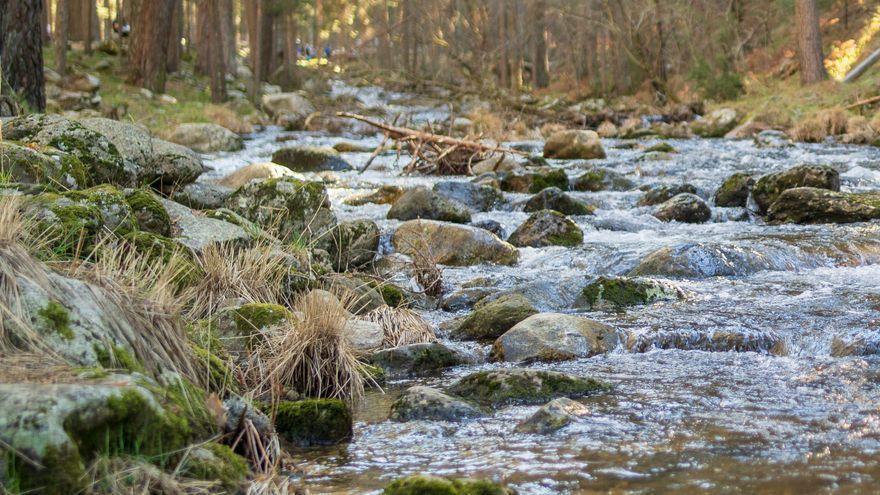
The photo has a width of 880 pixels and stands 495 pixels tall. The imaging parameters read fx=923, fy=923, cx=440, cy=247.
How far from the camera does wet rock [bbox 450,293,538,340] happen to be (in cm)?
644

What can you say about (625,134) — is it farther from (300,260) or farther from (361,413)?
(361,413)

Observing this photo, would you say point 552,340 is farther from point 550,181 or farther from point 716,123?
point 716,123

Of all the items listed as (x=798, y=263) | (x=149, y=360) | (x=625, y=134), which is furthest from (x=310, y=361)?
(x=625, y=134)

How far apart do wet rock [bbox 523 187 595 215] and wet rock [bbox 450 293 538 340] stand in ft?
16.5

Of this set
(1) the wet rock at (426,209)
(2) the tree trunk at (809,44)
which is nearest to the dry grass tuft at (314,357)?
(1) the wet rock at (426,209)

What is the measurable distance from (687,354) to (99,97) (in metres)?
18.8

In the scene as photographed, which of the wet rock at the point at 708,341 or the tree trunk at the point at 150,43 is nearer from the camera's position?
the wet rock at the point at 708,341

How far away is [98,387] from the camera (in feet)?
9.04

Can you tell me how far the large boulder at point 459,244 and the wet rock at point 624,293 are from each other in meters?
1.79

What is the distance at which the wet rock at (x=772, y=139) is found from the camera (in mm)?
17881

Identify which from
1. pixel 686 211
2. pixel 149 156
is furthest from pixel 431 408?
pixel 686 211

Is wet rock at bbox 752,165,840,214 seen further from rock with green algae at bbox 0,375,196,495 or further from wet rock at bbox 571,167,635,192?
rock with green algae at bbox 0,375,196,495

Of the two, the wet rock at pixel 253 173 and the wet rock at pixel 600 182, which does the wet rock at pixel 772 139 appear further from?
the wet rock at pixel 253 173

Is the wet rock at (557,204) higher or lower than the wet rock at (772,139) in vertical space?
lower
